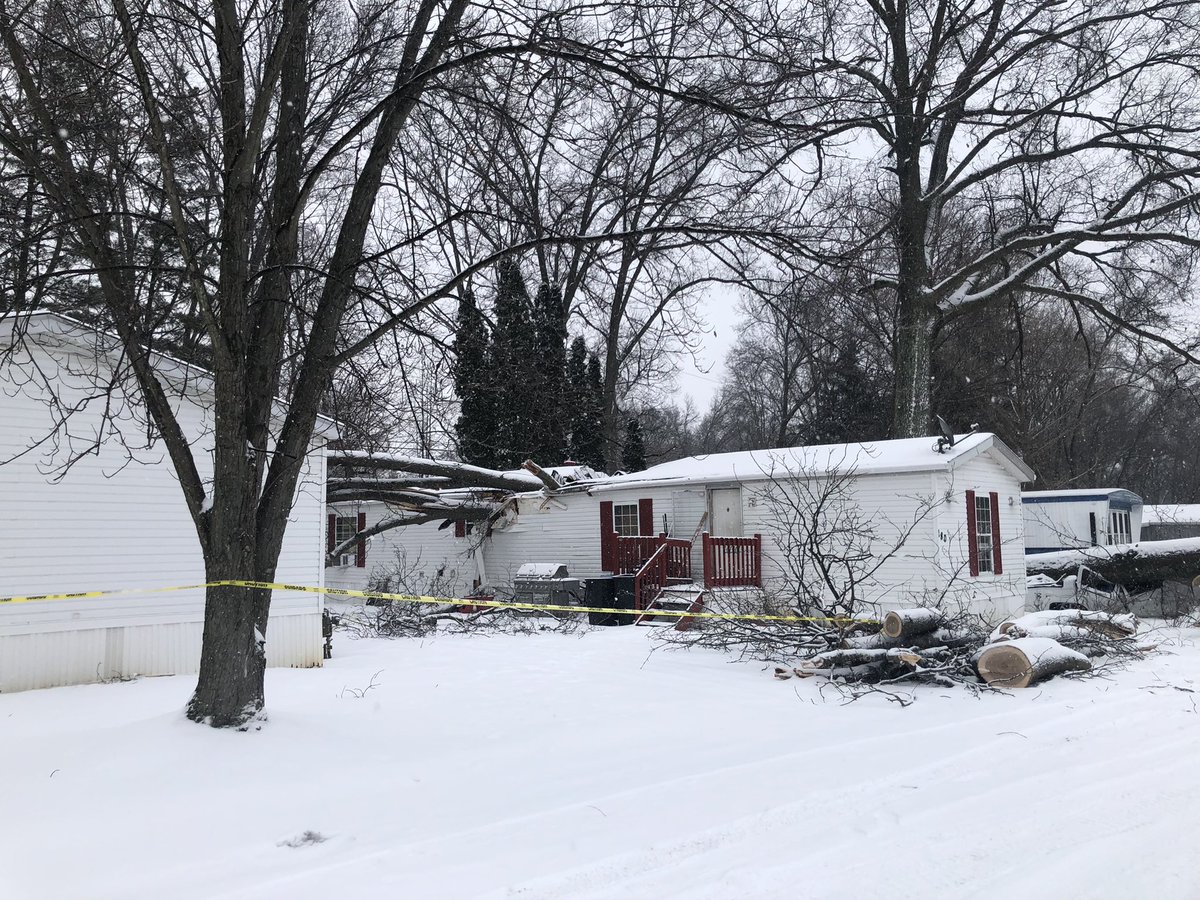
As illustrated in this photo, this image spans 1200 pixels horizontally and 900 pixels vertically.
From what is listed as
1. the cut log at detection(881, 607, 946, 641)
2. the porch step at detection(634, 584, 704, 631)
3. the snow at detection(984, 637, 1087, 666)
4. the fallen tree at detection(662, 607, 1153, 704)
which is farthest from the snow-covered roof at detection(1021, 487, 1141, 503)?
the cut log at detection(881, 607, 946, 641)

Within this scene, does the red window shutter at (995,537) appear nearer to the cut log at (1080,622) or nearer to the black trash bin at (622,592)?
the cut log at (1080,622)

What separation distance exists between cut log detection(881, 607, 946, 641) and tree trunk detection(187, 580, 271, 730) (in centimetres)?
639

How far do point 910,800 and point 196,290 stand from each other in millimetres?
5652

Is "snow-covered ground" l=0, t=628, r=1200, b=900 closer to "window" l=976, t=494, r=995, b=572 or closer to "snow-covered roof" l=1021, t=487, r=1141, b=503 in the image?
"window" l=976, t=494, r=995, b=572

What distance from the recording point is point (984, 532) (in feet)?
60.3

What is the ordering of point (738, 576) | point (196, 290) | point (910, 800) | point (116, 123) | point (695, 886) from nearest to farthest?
point (695, 886) < point (910, 800) < point (196, 290) < point (116, 123) < point (738, 576)

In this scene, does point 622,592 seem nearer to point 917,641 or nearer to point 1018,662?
point 917,641

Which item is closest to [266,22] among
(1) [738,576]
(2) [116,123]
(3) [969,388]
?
(2) [116,123]

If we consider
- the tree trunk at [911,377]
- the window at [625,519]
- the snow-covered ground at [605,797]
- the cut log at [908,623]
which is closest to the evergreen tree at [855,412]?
the tree trunk at [911,377]

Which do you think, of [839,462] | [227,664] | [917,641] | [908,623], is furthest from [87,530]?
[839,462]

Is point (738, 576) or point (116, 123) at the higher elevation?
point (116, 123)

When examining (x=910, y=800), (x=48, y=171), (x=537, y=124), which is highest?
(x=537, y=124)

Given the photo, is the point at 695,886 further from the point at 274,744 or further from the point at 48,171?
the point at 48,171

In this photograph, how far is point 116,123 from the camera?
6.33m
